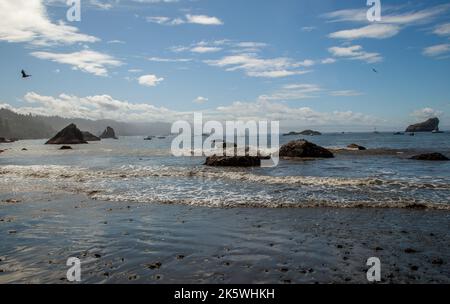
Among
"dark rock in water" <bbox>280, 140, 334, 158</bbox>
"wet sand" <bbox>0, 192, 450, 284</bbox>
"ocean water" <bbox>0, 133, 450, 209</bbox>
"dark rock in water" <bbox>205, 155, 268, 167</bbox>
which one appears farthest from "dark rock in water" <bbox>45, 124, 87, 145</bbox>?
"wet sand" <bbox>0, 192, 450, 284</bbox>

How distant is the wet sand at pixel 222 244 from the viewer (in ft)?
23.0

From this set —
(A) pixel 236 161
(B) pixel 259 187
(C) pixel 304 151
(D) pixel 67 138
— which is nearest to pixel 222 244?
(B) pixel 259 187

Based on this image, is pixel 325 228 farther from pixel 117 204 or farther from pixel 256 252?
pixel 117 204

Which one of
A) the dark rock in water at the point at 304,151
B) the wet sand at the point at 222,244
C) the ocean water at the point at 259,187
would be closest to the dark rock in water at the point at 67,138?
the ocean water at the point at 259,187

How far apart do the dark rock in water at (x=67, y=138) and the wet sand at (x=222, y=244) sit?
10237cm

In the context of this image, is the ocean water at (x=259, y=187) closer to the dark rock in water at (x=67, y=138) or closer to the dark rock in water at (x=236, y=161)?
the dark rock in water at (x=236, y=161)

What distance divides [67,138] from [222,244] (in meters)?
112

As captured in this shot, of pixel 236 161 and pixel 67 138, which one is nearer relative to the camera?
pixel 236 161

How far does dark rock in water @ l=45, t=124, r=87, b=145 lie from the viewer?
106 metres

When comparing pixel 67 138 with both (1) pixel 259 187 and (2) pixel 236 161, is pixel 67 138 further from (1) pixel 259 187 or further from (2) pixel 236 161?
(1) pixel 259 187

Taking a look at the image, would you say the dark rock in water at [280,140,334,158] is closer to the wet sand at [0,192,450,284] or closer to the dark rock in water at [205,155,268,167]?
the dark rock in water at [205,155,268,167]

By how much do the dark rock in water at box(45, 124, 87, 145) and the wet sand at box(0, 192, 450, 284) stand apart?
102 meters

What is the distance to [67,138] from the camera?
4274 inches
